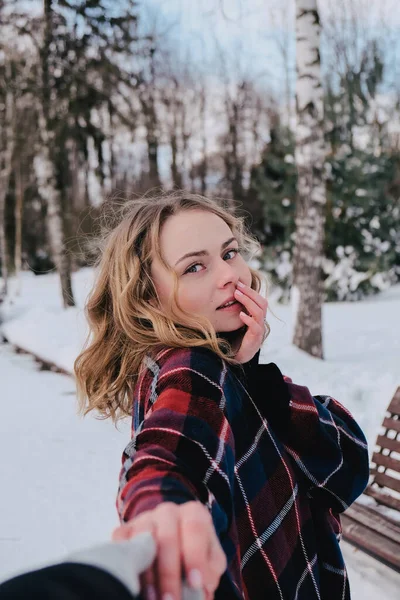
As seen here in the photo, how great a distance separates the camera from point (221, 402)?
1004 mm

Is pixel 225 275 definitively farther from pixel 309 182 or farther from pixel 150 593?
pixel 309 182

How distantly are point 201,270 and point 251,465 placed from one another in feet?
1.53

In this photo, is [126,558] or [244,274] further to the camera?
[244,274]

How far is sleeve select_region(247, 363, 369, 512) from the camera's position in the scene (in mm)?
1219

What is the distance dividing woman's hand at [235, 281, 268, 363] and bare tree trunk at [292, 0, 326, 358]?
16.9 ft

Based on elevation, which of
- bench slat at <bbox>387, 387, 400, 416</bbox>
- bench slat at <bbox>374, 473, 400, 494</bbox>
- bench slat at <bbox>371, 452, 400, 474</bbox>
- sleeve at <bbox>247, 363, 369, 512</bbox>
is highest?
sleeve at <bbox>247, 363, 369, 512</bbox>

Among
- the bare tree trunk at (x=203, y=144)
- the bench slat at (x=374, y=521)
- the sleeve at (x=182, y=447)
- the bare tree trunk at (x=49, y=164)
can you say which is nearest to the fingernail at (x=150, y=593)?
the sleeve at (x=182, y=447)

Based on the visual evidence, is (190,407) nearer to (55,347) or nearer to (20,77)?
(55,347)

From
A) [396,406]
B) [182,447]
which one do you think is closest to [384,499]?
[396,406]

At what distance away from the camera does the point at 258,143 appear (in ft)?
84.6

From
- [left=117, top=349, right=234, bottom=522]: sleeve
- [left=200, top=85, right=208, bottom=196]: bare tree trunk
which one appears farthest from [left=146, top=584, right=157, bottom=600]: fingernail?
[left=200, top=85, right=208, bottom=196]: bare tree trunk

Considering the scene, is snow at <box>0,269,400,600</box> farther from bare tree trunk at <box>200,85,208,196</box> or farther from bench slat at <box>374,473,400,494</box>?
bare tree trunk at <box>200,85,208,196</box>

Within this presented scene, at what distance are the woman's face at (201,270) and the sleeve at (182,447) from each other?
0.18 meters

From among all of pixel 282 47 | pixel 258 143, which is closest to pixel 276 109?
pixel 258 143
